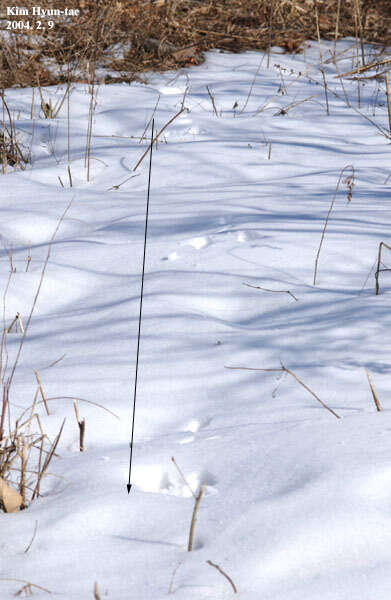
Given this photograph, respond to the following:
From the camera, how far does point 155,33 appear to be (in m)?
5.20

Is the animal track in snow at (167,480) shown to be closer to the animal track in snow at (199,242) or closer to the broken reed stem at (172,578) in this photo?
the broken reed stem at (172,578)

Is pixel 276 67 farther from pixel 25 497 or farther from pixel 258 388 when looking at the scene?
pixel 25 497

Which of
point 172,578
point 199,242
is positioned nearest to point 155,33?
point 199,242

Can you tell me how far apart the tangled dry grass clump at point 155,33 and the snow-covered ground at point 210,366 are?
Result: 168cm

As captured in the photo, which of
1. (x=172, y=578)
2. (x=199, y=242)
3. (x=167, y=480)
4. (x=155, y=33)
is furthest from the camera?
(x=155, y=33)

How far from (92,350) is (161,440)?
420mm

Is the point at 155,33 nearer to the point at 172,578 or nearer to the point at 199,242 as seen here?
the point at 199,242

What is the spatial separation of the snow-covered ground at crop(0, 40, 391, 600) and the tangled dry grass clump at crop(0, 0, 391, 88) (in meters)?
1.68

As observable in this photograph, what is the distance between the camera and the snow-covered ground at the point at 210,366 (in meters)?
0.84

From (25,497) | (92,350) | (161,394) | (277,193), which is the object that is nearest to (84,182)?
(277,193)

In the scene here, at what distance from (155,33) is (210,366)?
4.47 metres

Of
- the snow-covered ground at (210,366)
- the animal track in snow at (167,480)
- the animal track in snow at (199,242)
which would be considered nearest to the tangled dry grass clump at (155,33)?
the snow-covered ground at (210,366)

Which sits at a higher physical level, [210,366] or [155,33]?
[155,33]

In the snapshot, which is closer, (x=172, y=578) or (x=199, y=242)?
(x=172, y=578)
